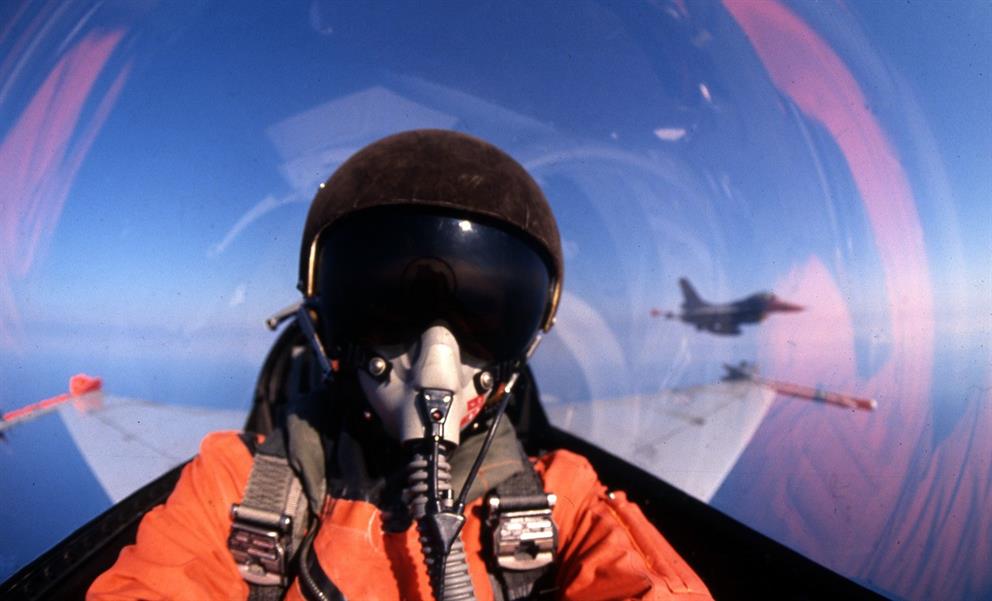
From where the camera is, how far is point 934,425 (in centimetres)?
86

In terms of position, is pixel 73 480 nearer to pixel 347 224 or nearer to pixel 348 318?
pixel 348 318

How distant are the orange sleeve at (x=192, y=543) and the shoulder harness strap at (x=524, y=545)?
0.53 m

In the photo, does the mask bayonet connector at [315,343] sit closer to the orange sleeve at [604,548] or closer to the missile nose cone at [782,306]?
the orange sleeve at [604,548]

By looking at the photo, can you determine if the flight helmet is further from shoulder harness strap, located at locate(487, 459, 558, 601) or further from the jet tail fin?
the jet tail fin

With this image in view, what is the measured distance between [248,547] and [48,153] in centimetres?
105

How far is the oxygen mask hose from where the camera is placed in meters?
0.70

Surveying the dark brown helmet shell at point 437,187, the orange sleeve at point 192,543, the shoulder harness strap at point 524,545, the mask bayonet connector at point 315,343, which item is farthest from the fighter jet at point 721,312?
the orange sleeve at point 192,543

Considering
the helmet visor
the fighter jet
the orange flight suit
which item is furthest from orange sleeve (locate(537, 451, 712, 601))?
the fighter jet

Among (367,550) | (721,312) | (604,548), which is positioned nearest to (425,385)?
(367,550)

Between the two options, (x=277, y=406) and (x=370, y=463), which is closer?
(x=370, y=463)

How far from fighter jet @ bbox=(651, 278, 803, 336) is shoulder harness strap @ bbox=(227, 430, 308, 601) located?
152 centimetres

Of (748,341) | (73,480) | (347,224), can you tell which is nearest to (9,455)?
(73,480)

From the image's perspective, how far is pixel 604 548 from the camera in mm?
785

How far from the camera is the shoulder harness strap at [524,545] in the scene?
2.84 ft
